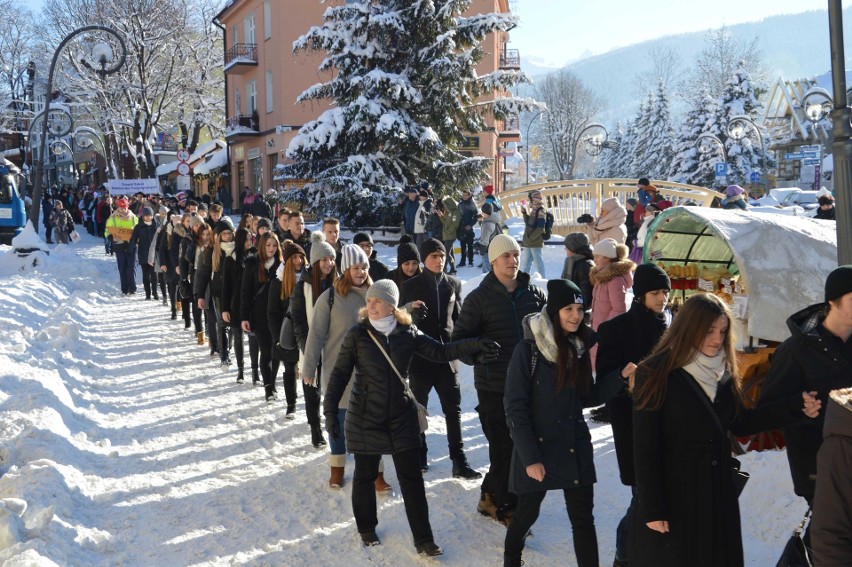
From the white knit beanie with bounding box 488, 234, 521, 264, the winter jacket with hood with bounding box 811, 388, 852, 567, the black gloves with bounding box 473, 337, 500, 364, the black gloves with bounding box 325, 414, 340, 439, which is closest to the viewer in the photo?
the winter jacket with hood with bounding box 811, 388, 852, 567

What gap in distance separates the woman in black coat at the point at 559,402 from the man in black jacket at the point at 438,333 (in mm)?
2222

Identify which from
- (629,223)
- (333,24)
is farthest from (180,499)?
(333,24)

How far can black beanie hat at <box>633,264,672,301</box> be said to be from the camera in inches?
189

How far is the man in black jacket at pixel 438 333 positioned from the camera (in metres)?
6.84

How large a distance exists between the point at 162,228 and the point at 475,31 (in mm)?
11195

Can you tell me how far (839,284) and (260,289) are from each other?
6.63m

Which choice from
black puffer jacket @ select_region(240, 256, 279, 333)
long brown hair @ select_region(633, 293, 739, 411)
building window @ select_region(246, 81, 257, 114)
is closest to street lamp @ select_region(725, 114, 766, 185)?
building window @ select_region(246, 81, 257, 114)

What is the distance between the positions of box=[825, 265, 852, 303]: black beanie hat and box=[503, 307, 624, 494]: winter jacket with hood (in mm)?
1171

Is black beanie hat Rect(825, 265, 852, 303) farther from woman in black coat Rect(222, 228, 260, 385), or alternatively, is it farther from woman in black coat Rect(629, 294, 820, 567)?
woman in black coat Rect(222, 228, 260, 385)

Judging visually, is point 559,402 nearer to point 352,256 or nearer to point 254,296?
point 352,256

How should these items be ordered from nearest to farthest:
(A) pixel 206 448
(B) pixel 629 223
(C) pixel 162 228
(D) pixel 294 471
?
1. (D) pixel 294 471
2. (A) pixel 206 448
3. (C) pixel 162 228
4. (B) pixel 629 223

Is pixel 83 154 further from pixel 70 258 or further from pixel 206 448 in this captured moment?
pixel 206 448

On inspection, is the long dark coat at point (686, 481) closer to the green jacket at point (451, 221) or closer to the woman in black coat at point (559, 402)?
the woman in black coat at point (559, 402)

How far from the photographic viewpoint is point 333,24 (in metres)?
23.2
